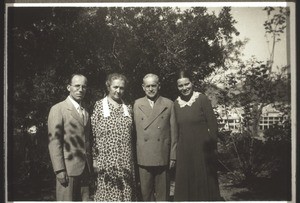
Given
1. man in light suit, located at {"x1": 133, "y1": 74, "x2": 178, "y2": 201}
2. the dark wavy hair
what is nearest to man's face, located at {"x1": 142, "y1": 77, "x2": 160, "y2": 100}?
man in light suit, located at {"x1": 133, "y1": 74, "x2": 178, "y2": 201}

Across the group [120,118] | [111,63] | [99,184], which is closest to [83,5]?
[111,63]

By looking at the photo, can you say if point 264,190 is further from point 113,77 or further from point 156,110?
point 113,77

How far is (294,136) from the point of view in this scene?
329cm

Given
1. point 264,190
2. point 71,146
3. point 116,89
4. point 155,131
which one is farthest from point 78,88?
point 264,190

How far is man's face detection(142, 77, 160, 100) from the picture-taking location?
328 cm

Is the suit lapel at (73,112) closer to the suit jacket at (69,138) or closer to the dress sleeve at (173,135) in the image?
the suit jacket at (69,138)


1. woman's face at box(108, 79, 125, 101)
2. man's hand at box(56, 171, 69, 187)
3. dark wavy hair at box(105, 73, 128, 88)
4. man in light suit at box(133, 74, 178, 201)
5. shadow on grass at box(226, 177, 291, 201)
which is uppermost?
dark wavy hair at box(105, 73, 128, 88)

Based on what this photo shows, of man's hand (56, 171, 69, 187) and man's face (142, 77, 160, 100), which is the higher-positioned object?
man's face (142, 77, 160, 100)

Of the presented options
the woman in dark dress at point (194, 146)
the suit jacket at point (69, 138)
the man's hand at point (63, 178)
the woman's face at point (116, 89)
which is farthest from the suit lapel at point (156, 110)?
the man's hand at point (63, 178)

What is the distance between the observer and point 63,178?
323 centimetres

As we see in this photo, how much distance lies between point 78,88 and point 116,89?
30 cm

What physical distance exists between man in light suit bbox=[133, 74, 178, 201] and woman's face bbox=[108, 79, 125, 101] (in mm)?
143

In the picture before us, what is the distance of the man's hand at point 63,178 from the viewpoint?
3230 mm

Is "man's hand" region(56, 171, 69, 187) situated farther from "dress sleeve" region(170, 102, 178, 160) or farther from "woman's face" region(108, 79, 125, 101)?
"dress sleeve" region(170, 102, 178, 160)
